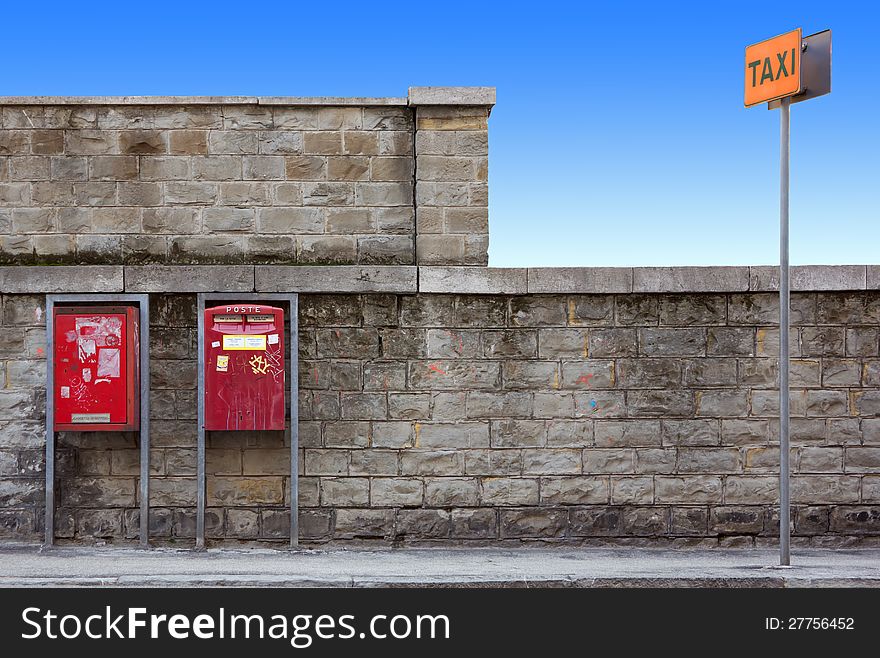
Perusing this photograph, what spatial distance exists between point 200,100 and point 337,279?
2005mm

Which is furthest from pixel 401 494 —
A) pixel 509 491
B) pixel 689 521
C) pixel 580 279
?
pixel 689 521

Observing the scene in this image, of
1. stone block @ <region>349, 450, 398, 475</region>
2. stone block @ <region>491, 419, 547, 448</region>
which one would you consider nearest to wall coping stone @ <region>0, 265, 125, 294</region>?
stone block @ <region>349, 450, 398, 475</region>

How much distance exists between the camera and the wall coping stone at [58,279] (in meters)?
9.60

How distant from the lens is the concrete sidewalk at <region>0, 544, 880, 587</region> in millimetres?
8227

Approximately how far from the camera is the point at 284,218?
32.2ft

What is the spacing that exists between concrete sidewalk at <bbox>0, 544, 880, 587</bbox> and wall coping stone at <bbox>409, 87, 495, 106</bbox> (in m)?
3.89

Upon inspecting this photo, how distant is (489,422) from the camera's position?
973 cm

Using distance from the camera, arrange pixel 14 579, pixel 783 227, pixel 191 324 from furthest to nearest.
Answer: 1. pixel 191 324
2. pixel 783 227
3. pixel 14 579

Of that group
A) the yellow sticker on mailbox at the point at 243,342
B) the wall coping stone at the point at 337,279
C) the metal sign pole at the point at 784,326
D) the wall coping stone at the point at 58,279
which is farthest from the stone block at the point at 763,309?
the wall coping stone at the point at 58,279

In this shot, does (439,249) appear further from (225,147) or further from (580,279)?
(225,147)

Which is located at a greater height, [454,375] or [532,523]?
[454,375]

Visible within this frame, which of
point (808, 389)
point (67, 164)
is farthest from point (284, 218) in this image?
point (808, 389)

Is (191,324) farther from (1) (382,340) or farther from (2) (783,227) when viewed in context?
(2) (783,227)

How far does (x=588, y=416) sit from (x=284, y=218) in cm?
320
